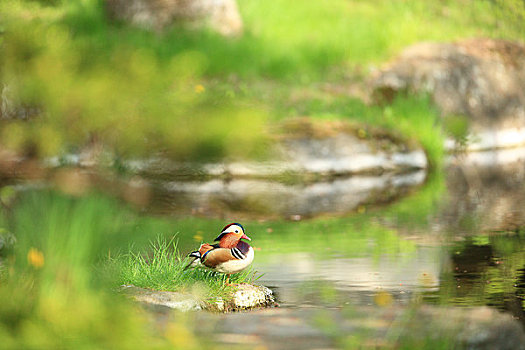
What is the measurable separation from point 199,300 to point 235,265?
0.35 metres

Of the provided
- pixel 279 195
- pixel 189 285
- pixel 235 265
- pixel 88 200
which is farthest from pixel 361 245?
pixel 279 195

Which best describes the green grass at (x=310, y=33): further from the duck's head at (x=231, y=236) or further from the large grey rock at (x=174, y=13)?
the duck's head at (x=231, y=236)

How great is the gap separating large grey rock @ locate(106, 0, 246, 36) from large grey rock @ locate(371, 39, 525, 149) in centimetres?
350

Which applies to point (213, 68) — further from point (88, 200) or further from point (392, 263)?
point (88, 200)

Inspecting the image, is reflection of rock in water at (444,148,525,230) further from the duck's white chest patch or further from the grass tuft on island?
the duck's white chest patch

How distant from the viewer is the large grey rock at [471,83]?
21.3 metres

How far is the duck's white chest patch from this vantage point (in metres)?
6.93

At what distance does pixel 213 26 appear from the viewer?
847 inches

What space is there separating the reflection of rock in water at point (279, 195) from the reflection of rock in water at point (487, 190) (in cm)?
92

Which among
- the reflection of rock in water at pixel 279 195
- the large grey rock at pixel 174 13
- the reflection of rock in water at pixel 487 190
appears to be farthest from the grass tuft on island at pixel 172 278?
the large grey rock at pixel 174 13

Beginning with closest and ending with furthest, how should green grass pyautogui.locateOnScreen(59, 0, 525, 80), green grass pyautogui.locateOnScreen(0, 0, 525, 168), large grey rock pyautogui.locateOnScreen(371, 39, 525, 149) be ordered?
green grass pyautogui.locateOnScreen(0, 0, 525, 168), green grass pyautogui.locateOnScreen(59, 0, 525, 80), large grey rock pyautogui.locateOnScreen(371, 39, 525, 149)

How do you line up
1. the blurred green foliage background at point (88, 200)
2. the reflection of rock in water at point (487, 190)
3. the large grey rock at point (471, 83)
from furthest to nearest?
the large grey rock at point (471, 83) < the reflection of rock in water at point (487, 190) < the blurred green foliage background at point (88, 200)

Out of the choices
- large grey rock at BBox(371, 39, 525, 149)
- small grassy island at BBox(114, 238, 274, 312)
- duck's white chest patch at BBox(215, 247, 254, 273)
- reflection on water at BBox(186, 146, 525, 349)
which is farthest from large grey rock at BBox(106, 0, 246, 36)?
duck's white chest patch at BBox(215, 247, 254, 273)

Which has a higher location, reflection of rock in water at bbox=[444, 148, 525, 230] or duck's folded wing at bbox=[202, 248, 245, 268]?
reflection of rock in water at bbox=[444, 148, 525, 230]
